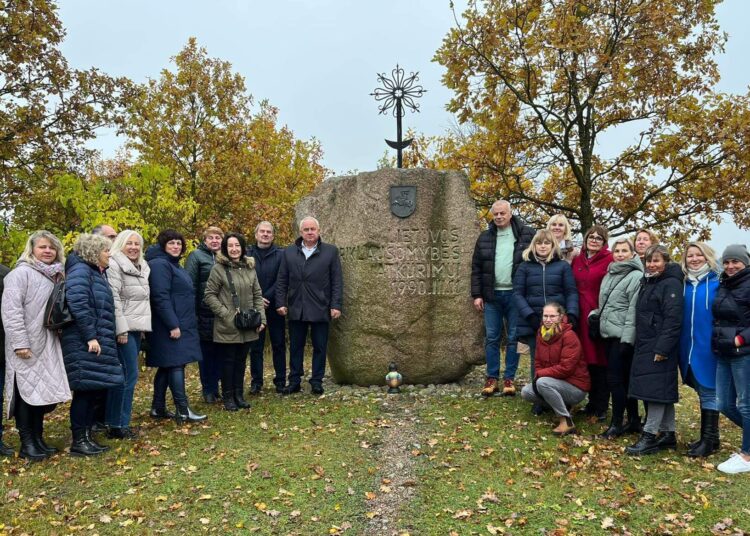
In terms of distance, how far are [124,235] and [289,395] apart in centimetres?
282

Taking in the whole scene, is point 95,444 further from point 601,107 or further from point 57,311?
point 601,107

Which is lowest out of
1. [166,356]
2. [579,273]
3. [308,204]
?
[166,356]

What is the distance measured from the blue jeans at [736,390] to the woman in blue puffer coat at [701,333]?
0.25ft

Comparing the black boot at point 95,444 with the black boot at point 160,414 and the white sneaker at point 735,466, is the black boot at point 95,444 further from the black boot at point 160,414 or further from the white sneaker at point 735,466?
the white sneaker at point 735,466

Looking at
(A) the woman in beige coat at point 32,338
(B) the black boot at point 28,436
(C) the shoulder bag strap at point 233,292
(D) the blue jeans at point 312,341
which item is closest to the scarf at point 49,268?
(A) the woman in beige coat at point 32,338

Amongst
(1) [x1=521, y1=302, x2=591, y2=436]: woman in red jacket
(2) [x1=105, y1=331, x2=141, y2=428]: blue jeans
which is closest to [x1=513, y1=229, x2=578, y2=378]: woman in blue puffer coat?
(1) [x1=521, y1=302, x2=591, y2=436]: woman in red jacket

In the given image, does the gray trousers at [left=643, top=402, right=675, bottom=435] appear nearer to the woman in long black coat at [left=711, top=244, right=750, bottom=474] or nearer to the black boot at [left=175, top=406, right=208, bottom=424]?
the woman in long black coat at [left=711, top=244, right=750, bottom=474]

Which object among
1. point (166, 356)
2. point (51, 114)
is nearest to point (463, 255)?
point (166, 356)

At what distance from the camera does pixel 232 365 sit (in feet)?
21.3

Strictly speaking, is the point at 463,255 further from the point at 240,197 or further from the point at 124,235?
the point at 240,197

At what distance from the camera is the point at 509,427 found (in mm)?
5887

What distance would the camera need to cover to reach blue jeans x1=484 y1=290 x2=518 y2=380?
266 inches

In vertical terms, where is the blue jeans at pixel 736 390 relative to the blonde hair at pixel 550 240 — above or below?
below

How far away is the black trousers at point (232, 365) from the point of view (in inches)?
252
